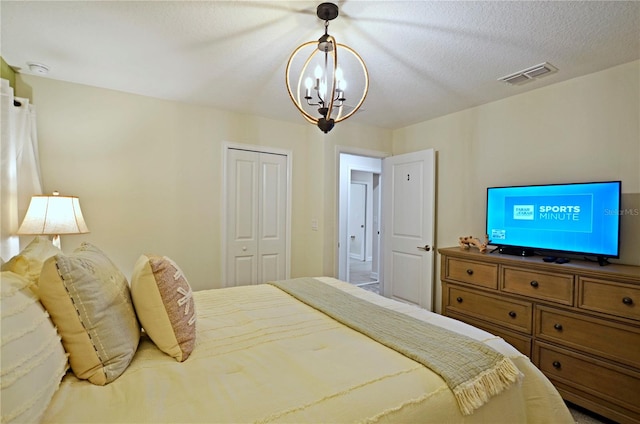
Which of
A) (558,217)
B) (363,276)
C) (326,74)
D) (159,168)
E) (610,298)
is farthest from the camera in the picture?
(363,276)

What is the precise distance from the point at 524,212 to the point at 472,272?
67 centimetres

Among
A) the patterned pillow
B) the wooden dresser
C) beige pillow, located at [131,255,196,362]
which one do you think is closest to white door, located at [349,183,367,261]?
the wooden dresser

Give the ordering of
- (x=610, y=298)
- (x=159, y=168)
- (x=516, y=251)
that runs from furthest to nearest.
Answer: (x=159, y=168) → (x=516, y=251) → (x=610, y=298)

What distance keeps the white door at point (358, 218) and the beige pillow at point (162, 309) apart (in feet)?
21.9

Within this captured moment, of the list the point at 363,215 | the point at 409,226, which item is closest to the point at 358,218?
the point at 363,215

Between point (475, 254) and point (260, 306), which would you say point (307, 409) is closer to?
point (260, 306)

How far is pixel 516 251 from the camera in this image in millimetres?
2684

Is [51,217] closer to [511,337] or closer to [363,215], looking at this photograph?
[511,337]

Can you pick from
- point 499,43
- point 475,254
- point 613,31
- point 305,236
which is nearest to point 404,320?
point 475,254

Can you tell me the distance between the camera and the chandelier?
1713 millimetres

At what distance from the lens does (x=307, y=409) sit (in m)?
0.88

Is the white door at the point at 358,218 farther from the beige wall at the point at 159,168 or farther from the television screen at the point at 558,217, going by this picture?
the television screen at the point at 558,217

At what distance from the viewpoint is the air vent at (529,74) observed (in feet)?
7.62

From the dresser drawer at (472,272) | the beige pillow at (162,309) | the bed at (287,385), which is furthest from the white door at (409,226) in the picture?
the beige pillow at (162,309)
